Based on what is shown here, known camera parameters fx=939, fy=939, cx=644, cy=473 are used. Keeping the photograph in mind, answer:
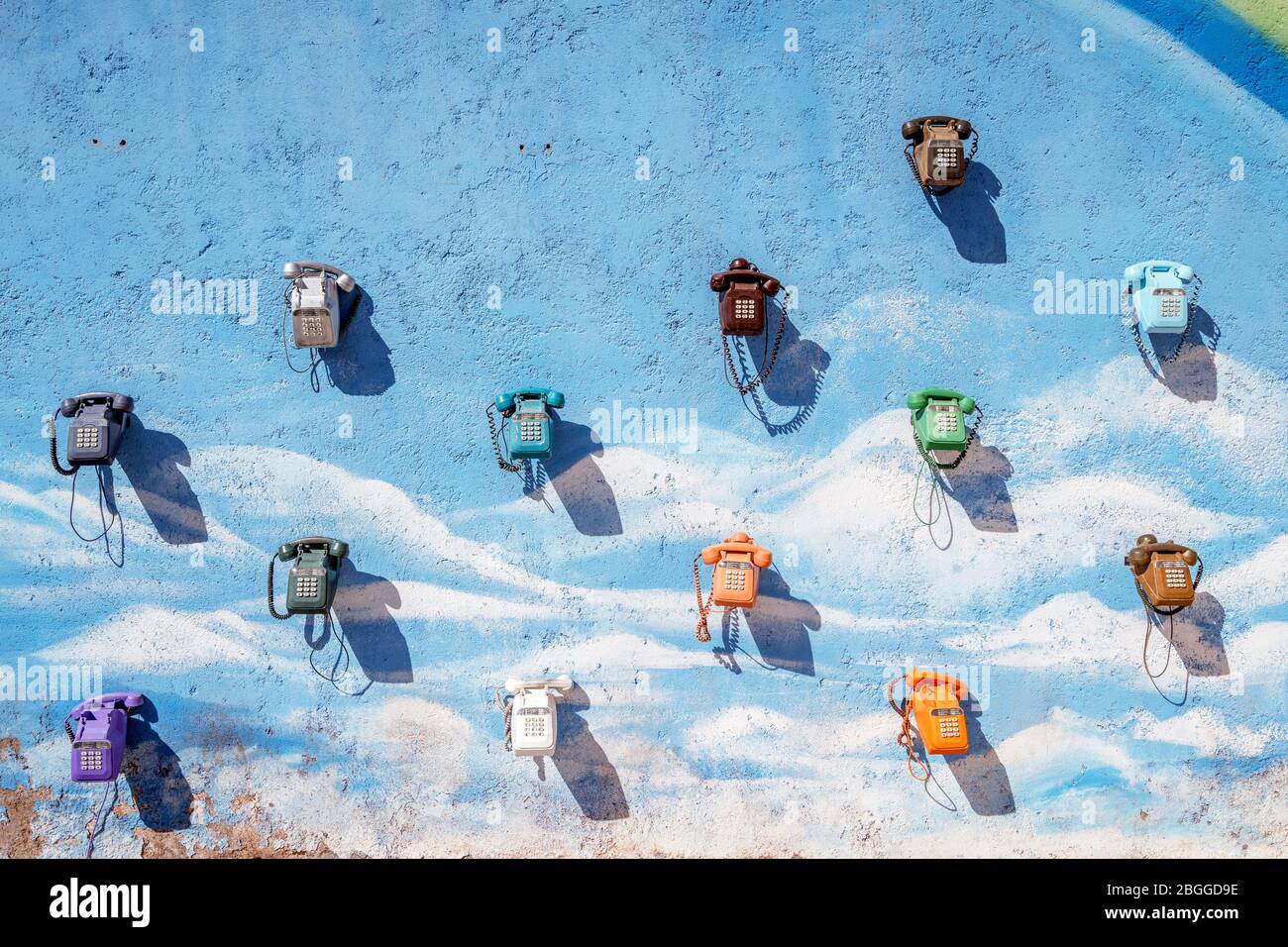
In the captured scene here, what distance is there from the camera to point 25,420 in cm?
453

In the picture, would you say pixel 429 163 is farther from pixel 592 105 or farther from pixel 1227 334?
pixel 1227 334

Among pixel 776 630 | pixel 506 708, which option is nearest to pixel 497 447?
pixel 506 708

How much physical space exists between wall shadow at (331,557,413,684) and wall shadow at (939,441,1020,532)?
9.00ft

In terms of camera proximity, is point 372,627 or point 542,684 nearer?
point 542,684

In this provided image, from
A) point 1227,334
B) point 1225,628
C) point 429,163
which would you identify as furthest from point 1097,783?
point 429,163

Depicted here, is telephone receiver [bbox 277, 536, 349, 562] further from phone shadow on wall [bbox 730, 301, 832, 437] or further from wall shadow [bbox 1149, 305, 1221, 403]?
wall shadow [bbox 1149, 305, 1221, 403]

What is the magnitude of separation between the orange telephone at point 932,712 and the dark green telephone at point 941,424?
3.33 ft

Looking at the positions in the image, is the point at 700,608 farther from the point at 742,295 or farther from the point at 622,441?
the point at 742,295

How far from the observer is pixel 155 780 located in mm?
4527

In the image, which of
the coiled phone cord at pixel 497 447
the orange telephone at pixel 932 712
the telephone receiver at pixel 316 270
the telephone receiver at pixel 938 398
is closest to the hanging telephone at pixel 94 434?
the telephone receiver at pixel 316 270

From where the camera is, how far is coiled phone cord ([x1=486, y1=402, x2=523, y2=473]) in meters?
4.50

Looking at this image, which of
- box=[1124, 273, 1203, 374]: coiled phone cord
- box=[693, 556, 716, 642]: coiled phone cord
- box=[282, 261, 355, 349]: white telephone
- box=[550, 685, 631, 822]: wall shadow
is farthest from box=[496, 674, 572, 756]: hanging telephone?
box=[1124, 273, 1203, 374]: coiled phone cord

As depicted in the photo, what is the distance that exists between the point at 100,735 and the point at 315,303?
2199mm

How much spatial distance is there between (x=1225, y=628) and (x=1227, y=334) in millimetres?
1416
